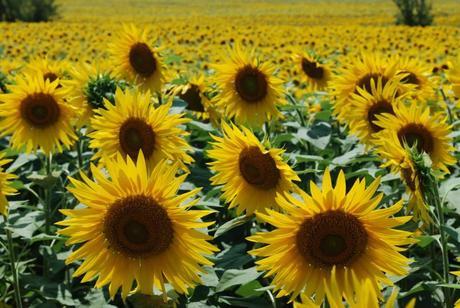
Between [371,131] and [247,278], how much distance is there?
3.84 feet

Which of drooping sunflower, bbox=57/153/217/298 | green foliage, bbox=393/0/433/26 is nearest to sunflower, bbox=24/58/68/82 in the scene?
drooping sunflower, bbox=57/153/217/298

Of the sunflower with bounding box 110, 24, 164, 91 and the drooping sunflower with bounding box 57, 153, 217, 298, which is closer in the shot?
the drooping sunflower with bounding box 57, 153, 217, 298

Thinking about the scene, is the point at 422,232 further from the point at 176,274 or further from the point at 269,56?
the point at 269,56

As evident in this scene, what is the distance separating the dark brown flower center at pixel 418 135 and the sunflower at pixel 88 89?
130 cm

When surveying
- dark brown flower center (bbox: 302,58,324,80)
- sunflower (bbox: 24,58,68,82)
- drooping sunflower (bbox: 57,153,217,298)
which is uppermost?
sunflower (bbox: 24,58,68,82)

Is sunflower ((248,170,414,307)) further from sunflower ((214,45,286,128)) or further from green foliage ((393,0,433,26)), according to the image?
green foliage ((393,0,433,26))

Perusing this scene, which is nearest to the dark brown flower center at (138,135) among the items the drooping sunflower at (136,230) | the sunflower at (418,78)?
the drooping sunflower at (136,230)

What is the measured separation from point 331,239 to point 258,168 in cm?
67

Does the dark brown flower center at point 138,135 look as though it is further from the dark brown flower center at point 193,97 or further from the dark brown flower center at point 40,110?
the dark brown flower center at point 193,97

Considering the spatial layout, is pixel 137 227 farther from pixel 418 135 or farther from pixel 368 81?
pixel 368 81

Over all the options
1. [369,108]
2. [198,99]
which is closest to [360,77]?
[369,108]

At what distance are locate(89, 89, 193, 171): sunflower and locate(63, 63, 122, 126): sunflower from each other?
15.7 inches

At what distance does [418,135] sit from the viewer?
8.72ft

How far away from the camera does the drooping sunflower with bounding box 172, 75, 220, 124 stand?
12.8 ft
